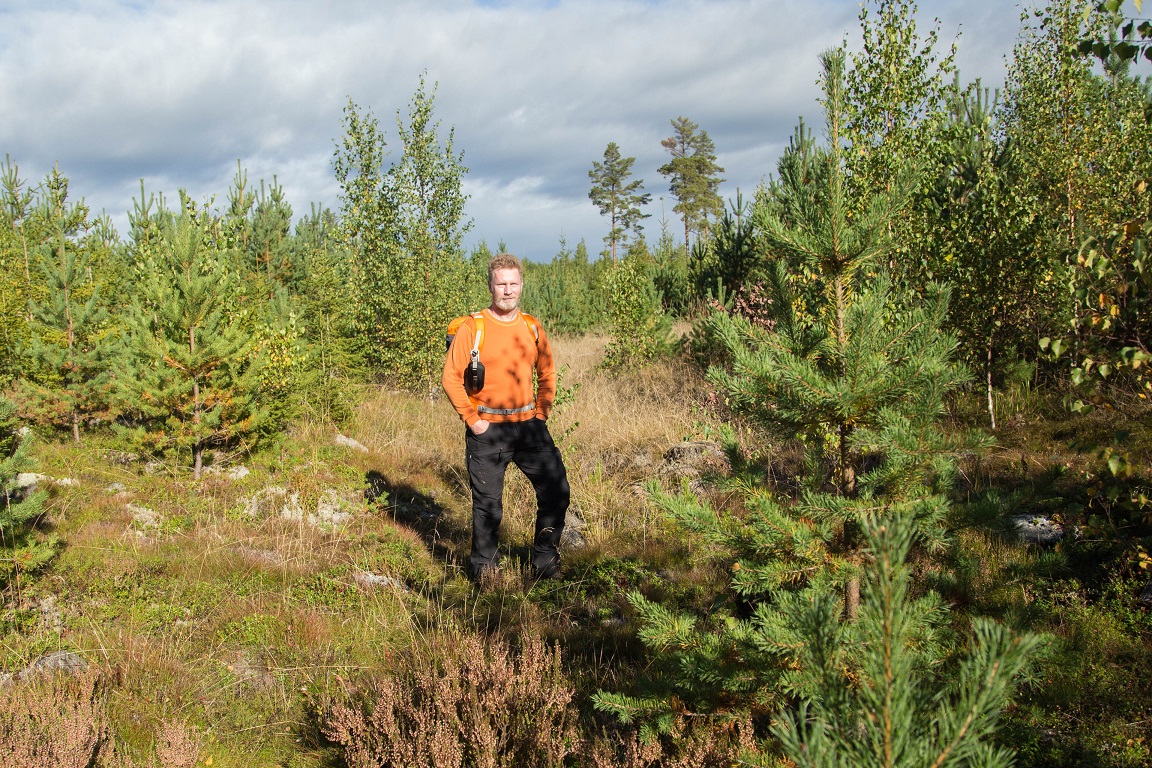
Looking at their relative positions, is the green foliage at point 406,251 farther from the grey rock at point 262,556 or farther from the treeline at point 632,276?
the grey rock at point 262,556

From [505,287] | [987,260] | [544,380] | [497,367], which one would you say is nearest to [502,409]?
[497,367]

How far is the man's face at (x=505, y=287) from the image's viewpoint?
4613 millimetres

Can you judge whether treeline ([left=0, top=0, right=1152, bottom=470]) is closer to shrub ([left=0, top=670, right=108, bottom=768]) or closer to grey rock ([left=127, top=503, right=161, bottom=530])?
grey rock ([left=127, top=503, right=161, bottom=530])

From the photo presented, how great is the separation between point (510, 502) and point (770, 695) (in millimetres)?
4723

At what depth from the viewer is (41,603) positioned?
14.6ft

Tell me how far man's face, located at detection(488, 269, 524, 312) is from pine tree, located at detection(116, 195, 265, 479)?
383 centimetres

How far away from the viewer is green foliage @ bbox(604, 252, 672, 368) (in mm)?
12242

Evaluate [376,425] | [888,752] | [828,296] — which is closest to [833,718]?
[888,752]

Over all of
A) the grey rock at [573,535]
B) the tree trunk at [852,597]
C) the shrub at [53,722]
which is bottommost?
the grey rock at [573,535]

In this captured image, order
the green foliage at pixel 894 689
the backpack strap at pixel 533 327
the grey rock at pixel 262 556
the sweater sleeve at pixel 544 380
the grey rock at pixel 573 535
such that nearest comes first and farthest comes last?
the green foliage at pixel 894 689 → the backpack strap at pixel 533 327 → the sweater sleeve at pixel 544 380 → the grey rock at pixel 262 556 → the grey rock at pixel 573 535

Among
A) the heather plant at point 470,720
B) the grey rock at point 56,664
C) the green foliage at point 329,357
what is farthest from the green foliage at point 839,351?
the green foliage at point 329,357

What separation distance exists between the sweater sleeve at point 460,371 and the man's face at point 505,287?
227 mm

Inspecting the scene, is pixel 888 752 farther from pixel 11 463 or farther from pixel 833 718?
pixel 11 463

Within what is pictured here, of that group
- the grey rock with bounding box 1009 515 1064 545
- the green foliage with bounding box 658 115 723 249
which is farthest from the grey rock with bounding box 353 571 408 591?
the green foliage with bounding box 658 115 723 249
